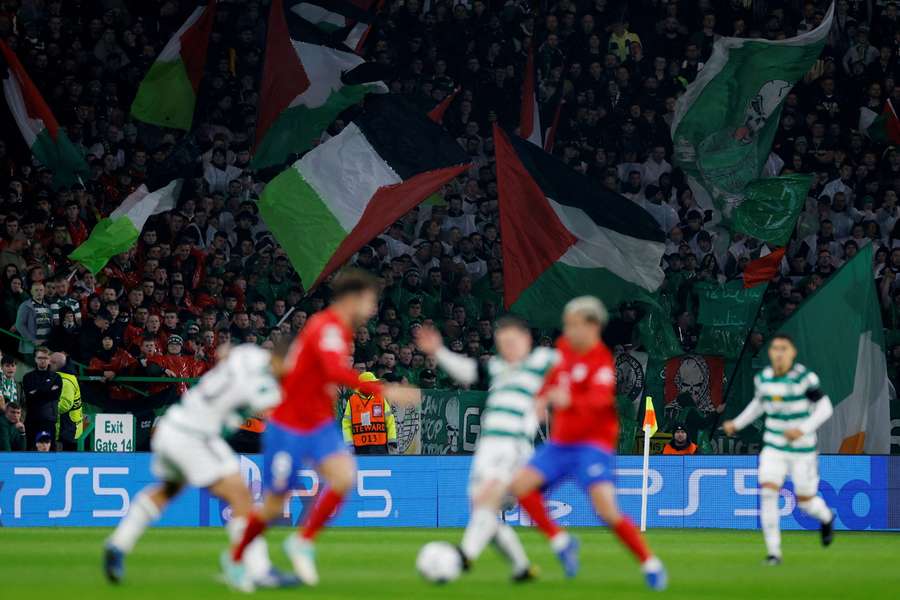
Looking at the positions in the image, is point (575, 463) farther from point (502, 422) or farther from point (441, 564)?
point (441, 564)

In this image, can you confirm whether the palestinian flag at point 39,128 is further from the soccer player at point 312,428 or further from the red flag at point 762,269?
the soccer player at point 312,428

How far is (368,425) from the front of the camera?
70.7 feet

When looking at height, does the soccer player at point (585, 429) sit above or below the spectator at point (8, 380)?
below

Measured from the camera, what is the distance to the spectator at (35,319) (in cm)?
2055

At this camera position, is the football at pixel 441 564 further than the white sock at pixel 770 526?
No

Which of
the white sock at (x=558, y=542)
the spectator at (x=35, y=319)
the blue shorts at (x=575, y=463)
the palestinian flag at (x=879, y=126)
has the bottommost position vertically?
the white sock at (x=558, y=542)

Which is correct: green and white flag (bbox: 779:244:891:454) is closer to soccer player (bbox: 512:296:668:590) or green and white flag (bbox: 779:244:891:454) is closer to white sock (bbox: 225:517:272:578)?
soccer player (bbox: 512:296:668:590)

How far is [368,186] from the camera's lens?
2342 cm

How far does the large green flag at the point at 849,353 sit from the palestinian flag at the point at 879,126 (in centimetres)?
534

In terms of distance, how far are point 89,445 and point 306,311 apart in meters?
3.84

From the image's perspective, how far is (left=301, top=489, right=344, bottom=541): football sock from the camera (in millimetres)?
10562

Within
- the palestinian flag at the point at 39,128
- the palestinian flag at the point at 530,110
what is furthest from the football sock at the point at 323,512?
the palestinian flag at the point at 530,110

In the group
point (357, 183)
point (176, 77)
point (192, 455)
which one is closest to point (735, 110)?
point (357, 183)

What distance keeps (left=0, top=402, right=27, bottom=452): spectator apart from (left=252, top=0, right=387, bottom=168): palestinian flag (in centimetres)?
604
